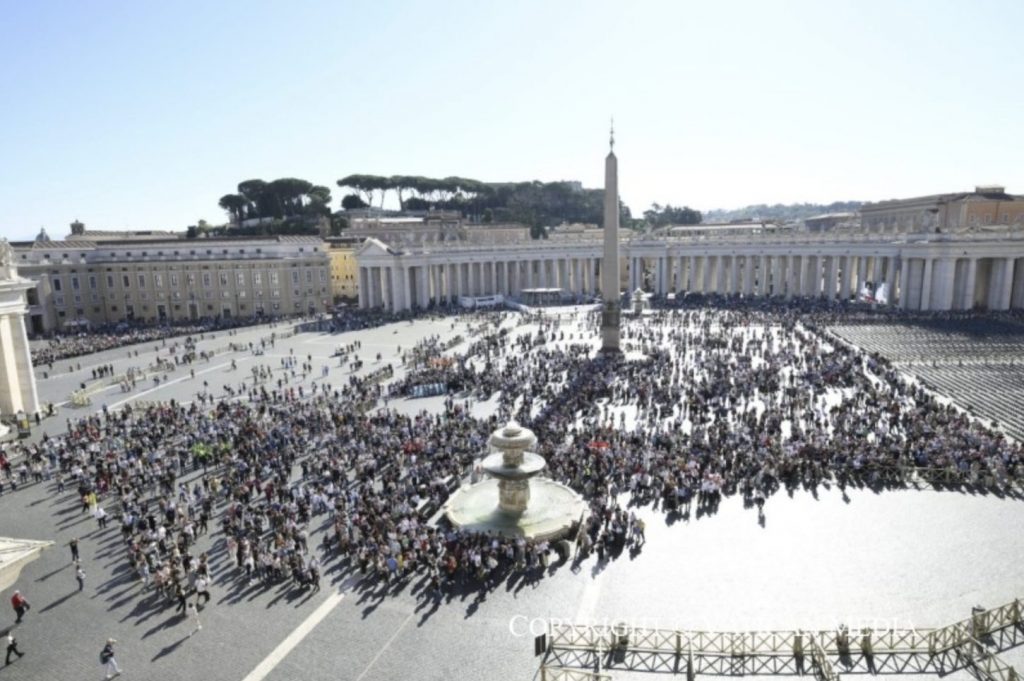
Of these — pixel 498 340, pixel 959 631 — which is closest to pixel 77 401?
pixel 498 340

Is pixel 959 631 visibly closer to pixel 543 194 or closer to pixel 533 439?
pixel 533 439

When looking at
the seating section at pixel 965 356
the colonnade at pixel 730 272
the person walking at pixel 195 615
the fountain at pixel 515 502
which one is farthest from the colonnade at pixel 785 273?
the person walking at pixel 195 615

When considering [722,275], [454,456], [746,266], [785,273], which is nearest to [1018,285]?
[785,273]

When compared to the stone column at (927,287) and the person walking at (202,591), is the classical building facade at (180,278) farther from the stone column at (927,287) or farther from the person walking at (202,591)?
A: the stone column at (927,287)

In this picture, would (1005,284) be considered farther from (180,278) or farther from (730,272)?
(180,278)

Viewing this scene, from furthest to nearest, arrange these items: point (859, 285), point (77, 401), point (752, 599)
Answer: point (859, 285)
point (77, 401)
point (752, 599)

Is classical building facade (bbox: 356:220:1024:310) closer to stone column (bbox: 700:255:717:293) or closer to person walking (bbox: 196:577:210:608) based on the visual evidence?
stone column (bbox: 700:255:717:293)

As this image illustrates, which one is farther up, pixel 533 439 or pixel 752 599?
pixel 533 439
